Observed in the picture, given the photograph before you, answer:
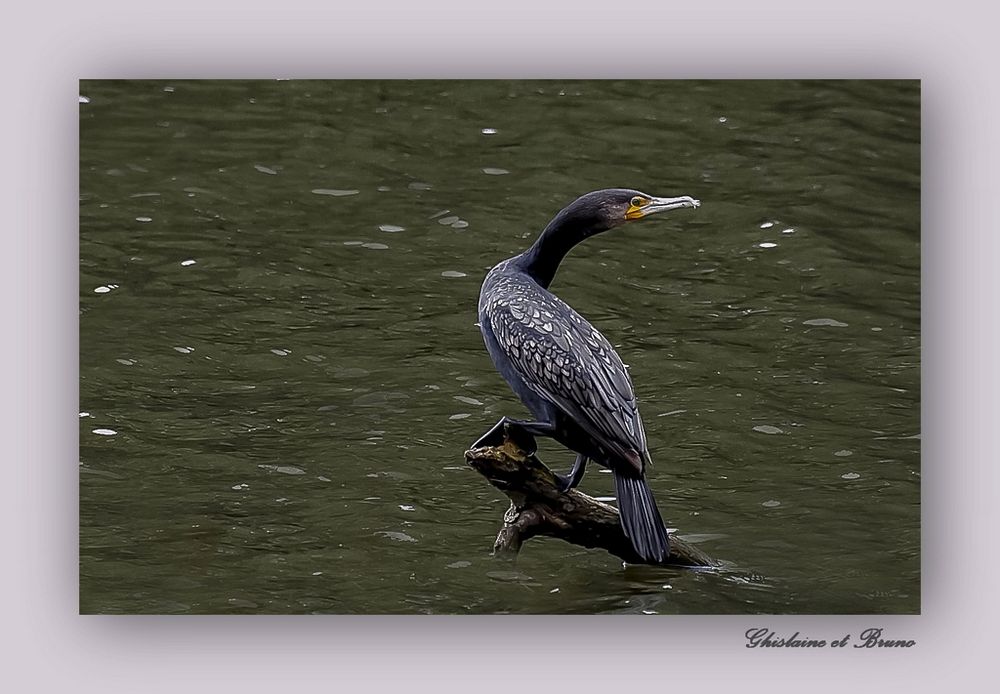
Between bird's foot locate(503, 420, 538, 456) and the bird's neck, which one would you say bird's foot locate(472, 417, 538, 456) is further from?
the bird's neck

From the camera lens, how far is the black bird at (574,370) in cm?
514

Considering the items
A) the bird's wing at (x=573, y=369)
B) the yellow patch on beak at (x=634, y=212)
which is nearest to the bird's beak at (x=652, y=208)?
the yellow patch on beak at (x=634, y=212)

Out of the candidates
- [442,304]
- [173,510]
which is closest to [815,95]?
[442,304]

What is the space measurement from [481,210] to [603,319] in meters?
0.57

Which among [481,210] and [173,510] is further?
[481,210]

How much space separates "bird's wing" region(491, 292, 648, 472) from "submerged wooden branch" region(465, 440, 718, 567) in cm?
20

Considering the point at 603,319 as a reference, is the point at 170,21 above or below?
above

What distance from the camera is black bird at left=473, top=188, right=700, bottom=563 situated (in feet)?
16.9

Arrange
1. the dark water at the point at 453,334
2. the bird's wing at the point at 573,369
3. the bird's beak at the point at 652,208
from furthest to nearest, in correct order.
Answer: the dark water at the point at 453,334, the bird's beak at the point at 652,208, the bird's wing at the point at 573,369

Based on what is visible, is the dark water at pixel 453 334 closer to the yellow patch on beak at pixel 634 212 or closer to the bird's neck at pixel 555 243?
the bird's neck at pixel 555 243

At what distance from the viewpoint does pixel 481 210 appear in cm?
595

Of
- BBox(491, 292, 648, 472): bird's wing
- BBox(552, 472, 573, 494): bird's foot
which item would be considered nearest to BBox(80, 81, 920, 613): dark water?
BBox(552, 472, 573, 494): bird's foot
